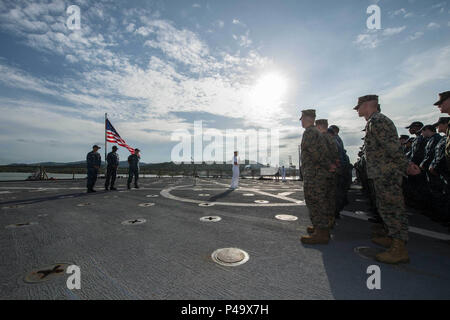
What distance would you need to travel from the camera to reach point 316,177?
2.90 meters

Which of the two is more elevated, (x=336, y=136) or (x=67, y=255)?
(x=336, y=136)

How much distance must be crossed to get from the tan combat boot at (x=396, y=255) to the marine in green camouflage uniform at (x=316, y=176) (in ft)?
2.35

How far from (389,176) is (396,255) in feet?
3.00

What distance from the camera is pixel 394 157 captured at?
7.52ft

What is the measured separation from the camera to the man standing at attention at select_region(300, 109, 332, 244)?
9.12ft

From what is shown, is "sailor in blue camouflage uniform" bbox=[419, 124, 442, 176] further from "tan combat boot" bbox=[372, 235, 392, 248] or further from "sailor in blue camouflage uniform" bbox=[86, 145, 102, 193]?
"sailor in blue camouflage uniform" bbox=[86, 145, 102, 193]

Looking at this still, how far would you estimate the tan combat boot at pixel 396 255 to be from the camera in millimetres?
2070

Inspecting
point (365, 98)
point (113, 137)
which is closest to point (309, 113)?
point (365, 98)

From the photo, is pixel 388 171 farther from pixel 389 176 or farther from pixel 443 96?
pixel 443 96

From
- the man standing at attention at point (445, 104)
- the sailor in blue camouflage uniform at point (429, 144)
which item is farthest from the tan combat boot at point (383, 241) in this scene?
the sailor in blue camouflage uniform at point (429, 144)

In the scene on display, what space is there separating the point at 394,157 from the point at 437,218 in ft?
11.1

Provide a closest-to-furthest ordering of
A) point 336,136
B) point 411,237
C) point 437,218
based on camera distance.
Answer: point 411,237 < point 437,218 < point 336,136
